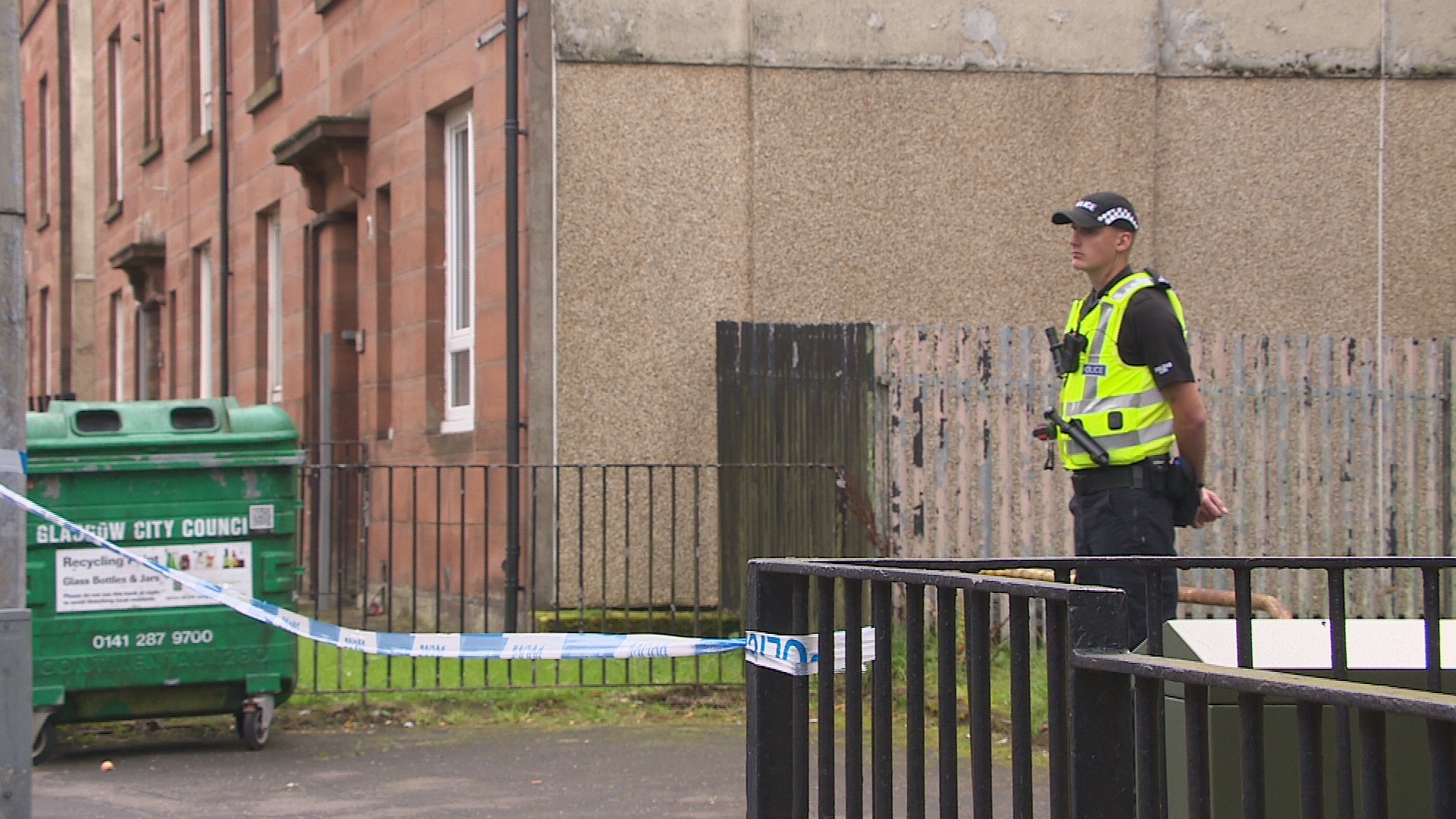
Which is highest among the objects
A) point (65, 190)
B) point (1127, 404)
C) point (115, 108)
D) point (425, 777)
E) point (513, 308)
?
point (115, 108)

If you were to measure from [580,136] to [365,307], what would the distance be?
3.64 metres

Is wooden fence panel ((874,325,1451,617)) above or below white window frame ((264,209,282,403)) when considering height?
below

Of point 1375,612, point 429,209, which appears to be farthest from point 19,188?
point 1375,612

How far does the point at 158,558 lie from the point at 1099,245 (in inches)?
156

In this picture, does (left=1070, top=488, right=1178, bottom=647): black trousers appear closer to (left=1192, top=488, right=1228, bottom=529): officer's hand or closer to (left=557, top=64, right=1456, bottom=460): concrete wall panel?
(left=1192, top=488, right=1228, bottom=529): officer's hand

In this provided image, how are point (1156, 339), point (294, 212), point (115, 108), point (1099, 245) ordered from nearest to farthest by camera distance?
1. point (1156, 339)
2. point (1099, 245)
3. point (294, 212)
4. point (115, 108)

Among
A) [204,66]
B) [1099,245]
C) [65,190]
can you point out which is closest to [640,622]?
[1099,245]

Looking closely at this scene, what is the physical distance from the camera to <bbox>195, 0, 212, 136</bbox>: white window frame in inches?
666

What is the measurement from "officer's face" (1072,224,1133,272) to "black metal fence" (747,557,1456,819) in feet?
7.00

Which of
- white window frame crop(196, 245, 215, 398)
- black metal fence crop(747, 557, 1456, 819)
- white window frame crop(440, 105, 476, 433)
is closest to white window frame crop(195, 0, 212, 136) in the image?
white window frame crop(196, 245, 215, 398)

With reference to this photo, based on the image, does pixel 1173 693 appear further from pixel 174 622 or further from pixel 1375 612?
pixel 1375 612

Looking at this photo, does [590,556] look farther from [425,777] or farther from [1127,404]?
[1127,404]

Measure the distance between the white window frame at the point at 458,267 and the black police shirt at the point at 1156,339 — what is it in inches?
239

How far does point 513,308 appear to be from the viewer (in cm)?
959
